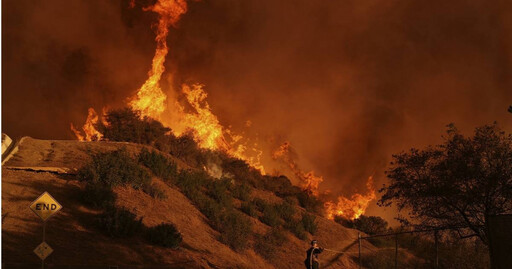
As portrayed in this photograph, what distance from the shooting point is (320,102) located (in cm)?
5178

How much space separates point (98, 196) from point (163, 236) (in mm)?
3351

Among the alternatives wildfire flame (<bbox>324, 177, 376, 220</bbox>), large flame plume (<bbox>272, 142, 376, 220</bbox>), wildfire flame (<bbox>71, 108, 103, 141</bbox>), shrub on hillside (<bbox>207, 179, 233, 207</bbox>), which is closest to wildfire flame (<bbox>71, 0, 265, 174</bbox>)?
wildfire flame (<bbox>71, 108, 103, 141</bbox>)

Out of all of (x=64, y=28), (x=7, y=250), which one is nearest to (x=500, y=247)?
(x=7, y=250)

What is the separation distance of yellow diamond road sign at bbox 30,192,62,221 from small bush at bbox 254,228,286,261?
1185 centimetres

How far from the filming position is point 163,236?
17.1 meters

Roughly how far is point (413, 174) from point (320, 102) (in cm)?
3348

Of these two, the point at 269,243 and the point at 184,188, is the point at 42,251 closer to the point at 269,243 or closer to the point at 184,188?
the point at 184,188

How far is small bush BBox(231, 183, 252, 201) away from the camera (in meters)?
29.9

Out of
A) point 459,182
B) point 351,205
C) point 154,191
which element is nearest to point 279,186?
point 351,205

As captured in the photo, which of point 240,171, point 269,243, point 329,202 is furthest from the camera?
point 329,202

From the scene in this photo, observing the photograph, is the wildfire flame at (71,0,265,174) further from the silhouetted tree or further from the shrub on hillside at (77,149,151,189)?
the silhouetted tree

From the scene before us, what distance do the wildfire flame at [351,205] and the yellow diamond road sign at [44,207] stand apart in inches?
1203

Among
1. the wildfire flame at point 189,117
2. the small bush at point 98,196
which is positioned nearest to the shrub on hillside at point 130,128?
the wildfire flame at point 189,117

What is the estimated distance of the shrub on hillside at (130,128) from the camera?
3447cm
